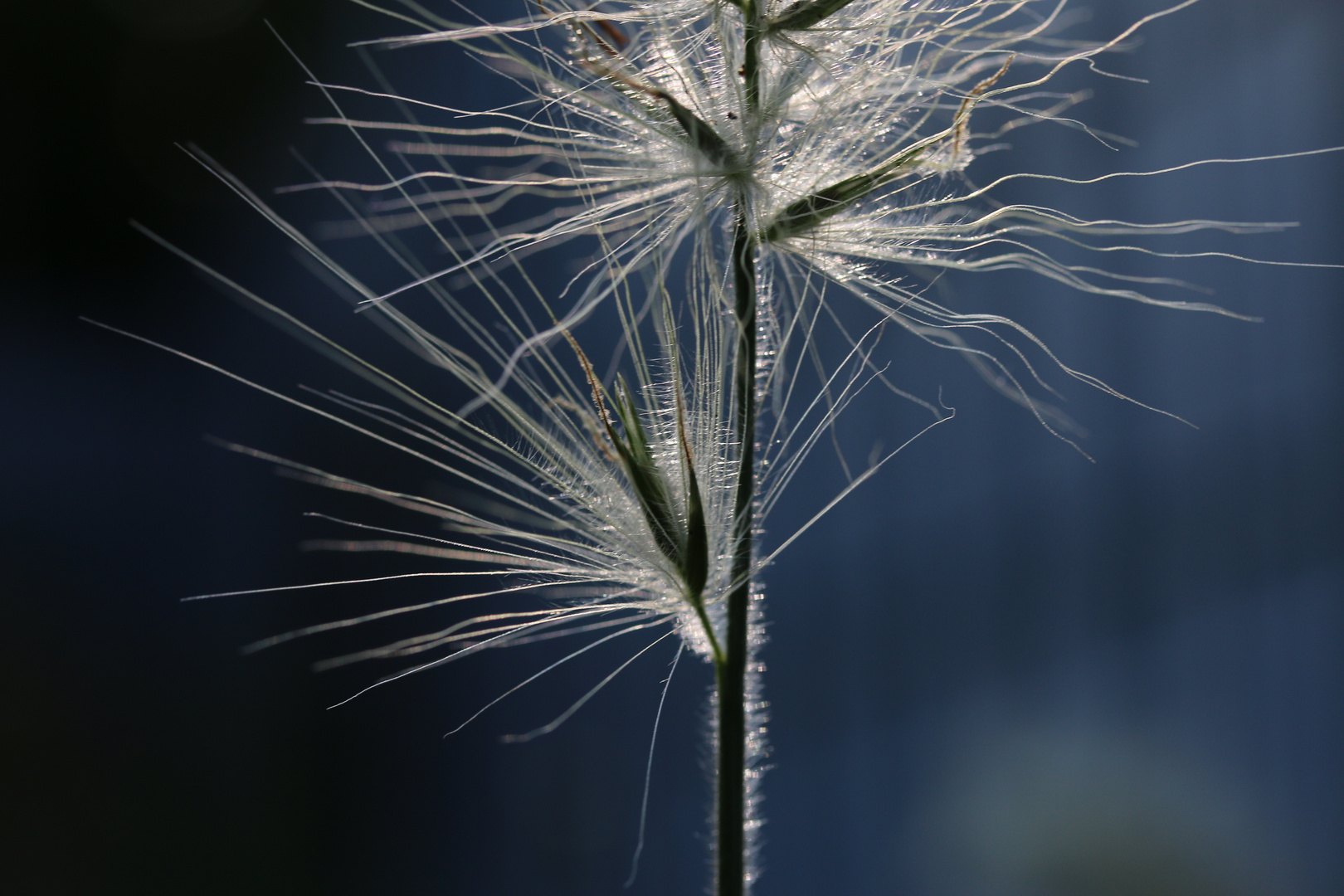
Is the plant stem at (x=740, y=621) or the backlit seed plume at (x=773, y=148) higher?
the backlit seed plume at (x=773, y=148)

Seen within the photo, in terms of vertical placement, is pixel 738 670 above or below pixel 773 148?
below

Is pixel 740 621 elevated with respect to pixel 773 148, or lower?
lower

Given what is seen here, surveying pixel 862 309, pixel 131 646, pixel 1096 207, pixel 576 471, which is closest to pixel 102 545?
pixel 131 646

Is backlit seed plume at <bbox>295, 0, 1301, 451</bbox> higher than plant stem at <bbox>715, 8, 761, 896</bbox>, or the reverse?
backlit seed plume at <bbox>295, 0, 1301, 451</bbox>

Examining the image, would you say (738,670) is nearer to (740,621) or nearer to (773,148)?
(740,621)

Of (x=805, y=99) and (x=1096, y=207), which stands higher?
(x=1096, y=207)

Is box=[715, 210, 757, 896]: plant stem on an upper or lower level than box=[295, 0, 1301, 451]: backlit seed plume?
lower

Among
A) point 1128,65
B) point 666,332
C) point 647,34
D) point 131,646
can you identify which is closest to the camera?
point 666,332

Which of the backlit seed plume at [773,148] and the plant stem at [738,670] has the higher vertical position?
the backlit seed plume at [773,148]

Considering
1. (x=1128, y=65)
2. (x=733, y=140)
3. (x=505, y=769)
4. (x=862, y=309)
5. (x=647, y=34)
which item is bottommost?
(x=505, y=769)

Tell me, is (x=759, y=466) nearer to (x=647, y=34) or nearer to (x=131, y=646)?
(x=647, y=34)

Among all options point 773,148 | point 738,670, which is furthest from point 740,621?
point 773,148
